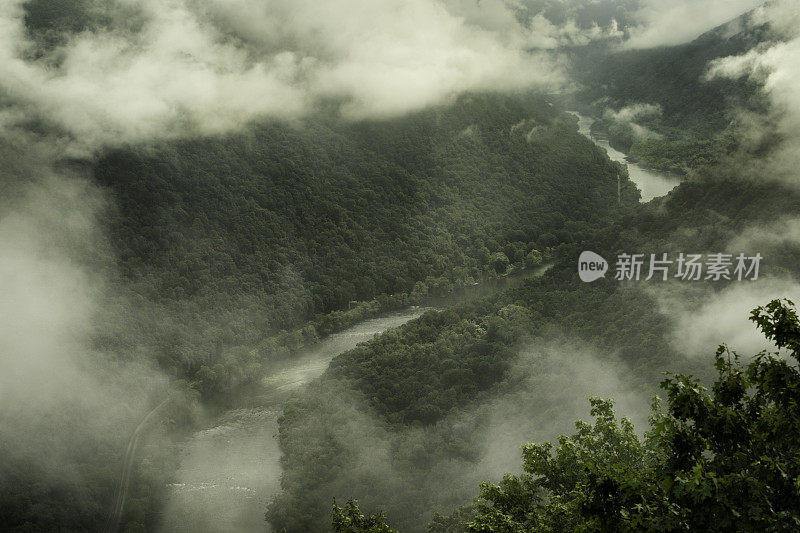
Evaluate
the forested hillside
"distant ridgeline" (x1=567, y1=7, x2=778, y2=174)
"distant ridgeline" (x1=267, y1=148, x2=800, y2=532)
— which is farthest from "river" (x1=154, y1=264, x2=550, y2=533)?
"distant ridgeline" (x1=567, y1=7, x2=778, y2=174)

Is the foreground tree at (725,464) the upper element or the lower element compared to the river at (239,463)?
upper

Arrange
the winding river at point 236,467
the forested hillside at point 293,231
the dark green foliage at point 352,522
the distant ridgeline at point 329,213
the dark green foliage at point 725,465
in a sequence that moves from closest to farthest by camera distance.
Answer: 1. the dark green foliage at point 725,465
2. the dark green foliage at point 352,522
3. the winding river at point 236,467
4. the forested hillside at point 293,231
5. the distant ridgeline at point 329,213

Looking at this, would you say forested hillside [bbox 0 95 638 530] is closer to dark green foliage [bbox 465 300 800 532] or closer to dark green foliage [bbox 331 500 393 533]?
dark green foliage [bbox 331 500 393 533]

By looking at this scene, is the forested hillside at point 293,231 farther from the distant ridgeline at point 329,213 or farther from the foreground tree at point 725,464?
the foreground tree at point 725,464

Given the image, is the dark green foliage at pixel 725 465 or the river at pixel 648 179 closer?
the dark green foliage at pixel 725 465

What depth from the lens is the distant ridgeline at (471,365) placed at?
44.8 metres

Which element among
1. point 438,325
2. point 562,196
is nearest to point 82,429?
point 438,325

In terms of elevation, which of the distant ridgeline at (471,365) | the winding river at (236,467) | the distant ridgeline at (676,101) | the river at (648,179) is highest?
the distant ridgeline at (676,101)

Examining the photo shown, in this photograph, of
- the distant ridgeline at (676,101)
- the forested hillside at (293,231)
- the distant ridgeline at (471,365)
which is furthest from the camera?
the distant ridgeline at (676,101)

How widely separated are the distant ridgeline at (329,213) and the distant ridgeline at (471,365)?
75.9ft

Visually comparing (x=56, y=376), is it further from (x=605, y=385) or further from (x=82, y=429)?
(x=605, y=385)

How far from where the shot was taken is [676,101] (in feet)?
500

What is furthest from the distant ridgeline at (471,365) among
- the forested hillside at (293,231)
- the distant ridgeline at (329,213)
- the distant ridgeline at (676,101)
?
the distant ridgeline at (676,101)

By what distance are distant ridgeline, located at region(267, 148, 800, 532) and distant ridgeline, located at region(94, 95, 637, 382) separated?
75.9 feet
